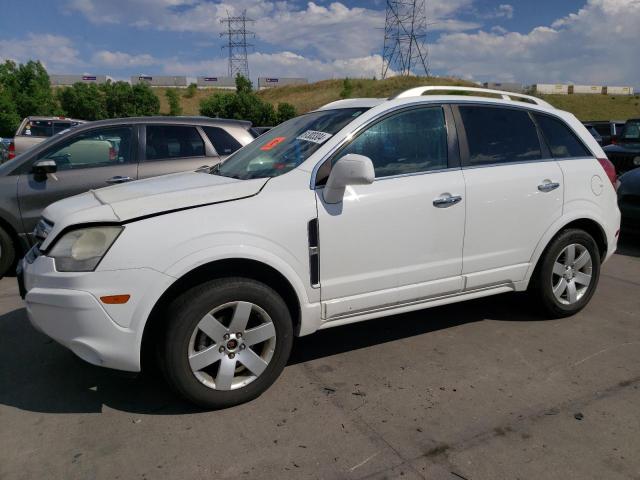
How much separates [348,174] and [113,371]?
2.05m

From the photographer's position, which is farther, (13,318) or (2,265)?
(2,265)

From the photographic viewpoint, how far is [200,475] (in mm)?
2455

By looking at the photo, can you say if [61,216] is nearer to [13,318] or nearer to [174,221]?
[174,221]

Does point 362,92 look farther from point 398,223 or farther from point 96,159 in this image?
point 398,223

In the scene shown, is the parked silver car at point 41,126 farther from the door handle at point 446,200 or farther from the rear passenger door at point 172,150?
the door handle at point 446,200

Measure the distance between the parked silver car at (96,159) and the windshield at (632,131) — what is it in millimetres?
9499

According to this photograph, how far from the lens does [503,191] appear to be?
378 centimetres

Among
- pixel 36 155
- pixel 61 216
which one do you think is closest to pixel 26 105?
pixel 36 155

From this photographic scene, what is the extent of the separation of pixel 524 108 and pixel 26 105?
46.0m

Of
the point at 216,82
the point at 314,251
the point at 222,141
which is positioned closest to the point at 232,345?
the point at 314,251

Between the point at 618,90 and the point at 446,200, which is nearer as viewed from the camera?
the point at 446,200

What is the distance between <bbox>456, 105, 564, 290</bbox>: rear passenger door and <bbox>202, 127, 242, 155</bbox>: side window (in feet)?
10.9

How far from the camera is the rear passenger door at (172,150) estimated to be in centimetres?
599

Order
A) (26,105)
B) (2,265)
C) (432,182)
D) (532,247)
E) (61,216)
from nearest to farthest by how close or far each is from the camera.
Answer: (61,216) → (432,182) → (532,247) → (2,265) → (26,105)
